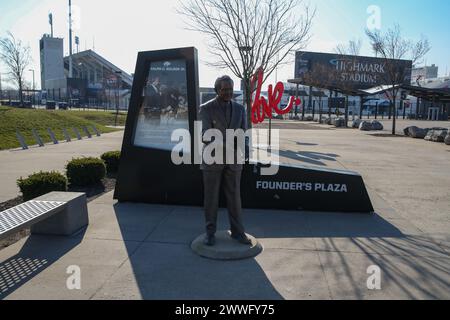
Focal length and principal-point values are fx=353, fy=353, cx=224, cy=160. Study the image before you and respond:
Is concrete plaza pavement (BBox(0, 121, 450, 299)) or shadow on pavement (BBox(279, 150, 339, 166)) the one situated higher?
shadow on pavement (BBox(279, 150, 339, 166))

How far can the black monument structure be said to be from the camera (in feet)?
19.0

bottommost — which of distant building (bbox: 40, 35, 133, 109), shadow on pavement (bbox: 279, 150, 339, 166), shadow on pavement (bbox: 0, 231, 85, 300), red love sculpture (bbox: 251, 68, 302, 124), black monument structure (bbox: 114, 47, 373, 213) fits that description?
shadow on pavement (bbox: 0, 231, 85, 300)

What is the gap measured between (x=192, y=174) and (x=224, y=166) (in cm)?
187

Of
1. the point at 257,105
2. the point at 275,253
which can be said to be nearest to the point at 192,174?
the point at 275,253

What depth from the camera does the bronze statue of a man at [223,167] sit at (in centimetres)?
406

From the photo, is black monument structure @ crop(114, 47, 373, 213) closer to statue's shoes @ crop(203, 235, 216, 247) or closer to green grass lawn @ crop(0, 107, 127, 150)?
statue's shoes @ crop(203, 235, 216, 247)

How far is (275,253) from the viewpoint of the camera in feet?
13.6

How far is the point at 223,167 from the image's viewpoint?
4152 millimetres

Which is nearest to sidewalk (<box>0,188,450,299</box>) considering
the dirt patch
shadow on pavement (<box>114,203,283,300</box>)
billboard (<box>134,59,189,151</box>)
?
shadow on pavement (<box>114,203,283,300</box>)

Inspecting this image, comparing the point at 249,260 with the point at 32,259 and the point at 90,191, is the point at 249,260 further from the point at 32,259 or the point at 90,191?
the point at 90,191

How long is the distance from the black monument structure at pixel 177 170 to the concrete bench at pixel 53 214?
1.34 meters

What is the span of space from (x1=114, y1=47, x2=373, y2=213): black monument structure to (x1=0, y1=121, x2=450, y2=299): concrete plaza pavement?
25 cm
